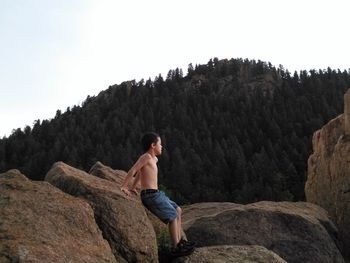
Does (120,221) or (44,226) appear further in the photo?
(120,221)

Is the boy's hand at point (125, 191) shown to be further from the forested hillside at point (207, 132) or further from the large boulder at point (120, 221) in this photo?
the forested hillside at point (207, 132)

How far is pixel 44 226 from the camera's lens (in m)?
7.02

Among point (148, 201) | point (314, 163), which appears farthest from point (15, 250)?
point (314, 163)

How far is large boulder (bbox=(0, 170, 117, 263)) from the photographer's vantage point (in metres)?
6.39

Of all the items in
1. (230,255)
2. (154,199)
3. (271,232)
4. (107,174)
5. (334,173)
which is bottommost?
(271,232)

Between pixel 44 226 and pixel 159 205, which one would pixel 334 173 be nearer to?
pixel 159 205

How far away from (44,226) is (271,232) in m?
8.25

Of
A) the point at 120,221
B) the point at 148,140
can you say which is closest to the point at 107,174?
the point at 148,140

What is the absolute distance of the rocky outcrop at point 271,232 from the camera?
13570 mm

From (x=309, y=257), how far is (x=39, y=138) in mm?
149962

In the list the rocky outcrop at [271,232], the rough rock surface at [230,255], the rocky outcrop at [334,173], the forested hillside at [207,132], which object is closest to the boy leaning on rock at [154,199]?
the rough rock surface at [230,255]

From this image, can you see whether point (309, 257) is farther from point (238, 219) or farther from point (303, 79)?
point (303, 79)

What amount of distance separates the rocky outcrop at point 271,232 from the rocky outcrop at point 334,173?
347cm

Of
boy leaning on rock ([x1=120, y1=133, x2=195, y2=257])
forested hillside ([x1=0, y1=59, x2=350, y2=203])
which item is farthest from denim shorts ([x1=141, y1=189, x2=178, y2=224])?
forested hillside ([x1=0, y1=59, x2=350, y2=203])
